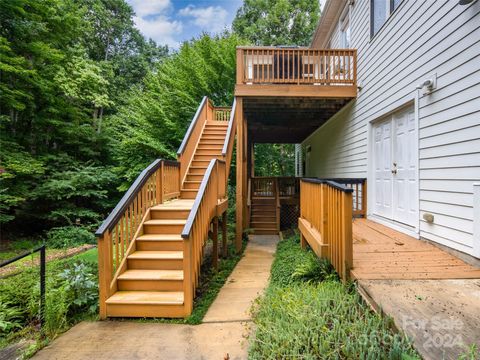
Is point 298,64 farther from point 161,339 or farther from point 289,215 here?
point 161,339

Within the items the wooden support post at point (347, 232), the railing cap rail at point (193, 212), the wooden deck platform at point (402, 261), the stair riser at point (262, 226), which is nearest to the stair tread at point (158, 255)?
the railing cap rail at point (193, 212)

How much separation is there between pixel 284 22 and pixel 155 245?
20566mm

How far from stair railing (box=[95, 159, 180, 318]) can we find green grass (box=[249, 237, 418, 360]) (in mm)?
1831

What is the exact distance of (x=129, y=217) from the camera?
3828 millimetres

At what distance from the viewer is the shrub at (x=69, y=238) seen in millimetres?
8172

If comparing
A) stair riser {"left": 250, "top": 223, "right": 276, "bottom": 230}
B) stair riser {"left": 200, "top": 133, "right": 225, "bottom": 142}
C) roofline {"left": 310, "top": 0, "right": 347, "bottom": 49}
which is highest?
roofline {"left": 310, "top": 0, "right": 347, "bottom": 49}

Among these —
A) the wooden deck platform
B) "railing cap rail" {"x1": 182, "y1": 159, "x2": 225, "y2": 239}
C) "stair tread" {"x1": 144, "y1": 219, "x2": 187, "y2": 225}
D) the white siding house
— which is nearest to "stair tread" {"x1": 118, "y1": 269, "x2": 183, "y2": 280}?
"railing cap rail" {"x1": 182, "y1": 159, "x2": 225, "y2": 239}

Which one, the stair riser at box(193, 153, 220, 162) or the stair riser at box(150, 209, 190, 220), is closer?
the stair riser at box(150, 209, 190, 220)

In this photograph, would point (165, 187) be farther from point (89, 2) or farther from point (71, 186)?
point (89, 2)

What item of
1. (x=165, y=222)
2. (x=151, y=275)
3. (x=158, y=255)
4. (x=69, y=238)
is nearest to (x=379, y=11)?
(x=165, y=222)

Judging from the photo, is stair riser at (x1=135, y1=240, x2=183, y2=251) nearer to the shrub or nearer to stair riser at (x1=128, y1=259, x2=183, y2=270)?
stair riser at (x1=128, y1=259, x2=183, y2=270)

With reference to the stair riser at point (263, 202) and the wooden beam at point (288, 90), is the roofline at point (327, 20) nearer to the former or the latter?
the wooden beam at point (288, 90)

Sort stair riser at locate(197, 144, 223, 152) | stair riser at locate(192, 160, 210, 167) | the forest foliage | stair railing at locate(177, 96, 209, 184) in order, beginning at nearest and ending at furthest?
stair railing at locate(177, 96, 209, 184) < stair riser at locate(192, 160, 210, 167) < stair riser at locate(197, 144, 223, 152) < the forest foliage

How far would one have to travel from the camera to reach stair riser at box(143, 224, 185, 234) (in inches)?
160
